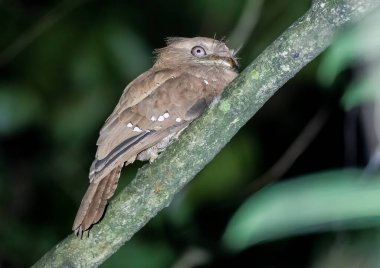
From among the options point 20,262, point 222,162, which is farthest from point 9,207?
point 222,162

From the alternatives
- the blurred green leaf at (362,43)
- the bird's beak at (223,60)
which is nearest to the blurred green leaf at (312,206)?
the blurred green leaf at (362,43)

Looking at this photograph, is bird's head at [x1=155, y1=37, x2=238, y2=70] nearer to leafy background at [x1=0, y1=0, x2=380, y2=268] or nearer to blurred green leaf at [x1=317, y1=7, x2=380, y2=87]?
leafy background at [x1=0, y1=0, x2=380, y2=268]

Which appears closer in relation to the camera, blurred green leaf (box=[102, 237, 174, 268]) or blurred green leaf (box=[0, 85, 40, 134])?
blurred green leaf (box=[102, 237, 174, 268])

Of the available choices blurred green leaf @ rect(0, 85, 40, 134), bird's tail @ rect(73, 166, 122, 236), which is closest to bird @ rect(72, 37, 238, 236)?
bird's tail @ rect(73, 166, 122, 236)

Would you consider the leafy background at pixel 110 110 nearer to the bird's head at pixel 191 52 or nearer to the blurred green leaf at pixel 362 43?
the bird's head at pixel 191 52

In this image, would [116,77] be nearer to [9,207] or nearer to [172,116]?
[9,207]
